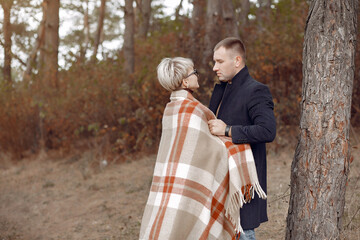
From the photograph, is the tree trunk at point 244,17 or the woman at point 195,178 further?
the tree trunk at point 244,17

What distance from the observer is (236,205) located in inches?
106

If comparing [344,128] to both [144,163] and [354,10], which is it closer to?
[354,10]

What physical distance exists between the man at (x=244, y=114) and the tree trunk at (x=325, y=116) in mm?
476

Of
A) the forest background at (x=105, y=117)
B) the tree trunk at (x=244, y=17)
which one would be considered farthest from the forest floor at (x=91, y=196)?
the tree trunk at (x=244, y=17)

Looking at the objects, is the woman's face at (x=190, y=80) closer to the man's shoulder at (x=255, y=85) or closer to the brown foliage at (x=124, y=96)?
the man's shoulder at (x=255, y=85)

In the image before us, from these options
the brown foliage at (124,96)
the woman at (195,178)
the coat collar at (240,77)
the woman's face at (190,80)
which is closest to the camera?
the woman at (195,178)

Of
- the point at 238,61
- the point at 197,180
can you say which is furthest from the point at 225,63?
the point at 197,180

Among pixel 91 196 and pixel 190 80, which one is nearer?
pixel 190 80

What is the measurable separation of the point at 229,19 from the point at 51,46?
5.10 meters

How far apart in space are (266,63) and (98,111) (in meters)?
4.20

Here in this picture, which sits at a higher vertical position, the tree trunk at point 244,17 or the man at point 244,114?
the tree trunk at point 244,17

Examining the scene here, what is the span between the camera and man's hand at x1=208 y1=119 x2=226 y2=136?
2.71m

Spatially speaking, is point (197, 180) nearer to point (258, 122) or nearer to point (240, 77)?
point (258, 122)

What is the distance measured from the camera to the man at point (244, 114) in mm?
2613
